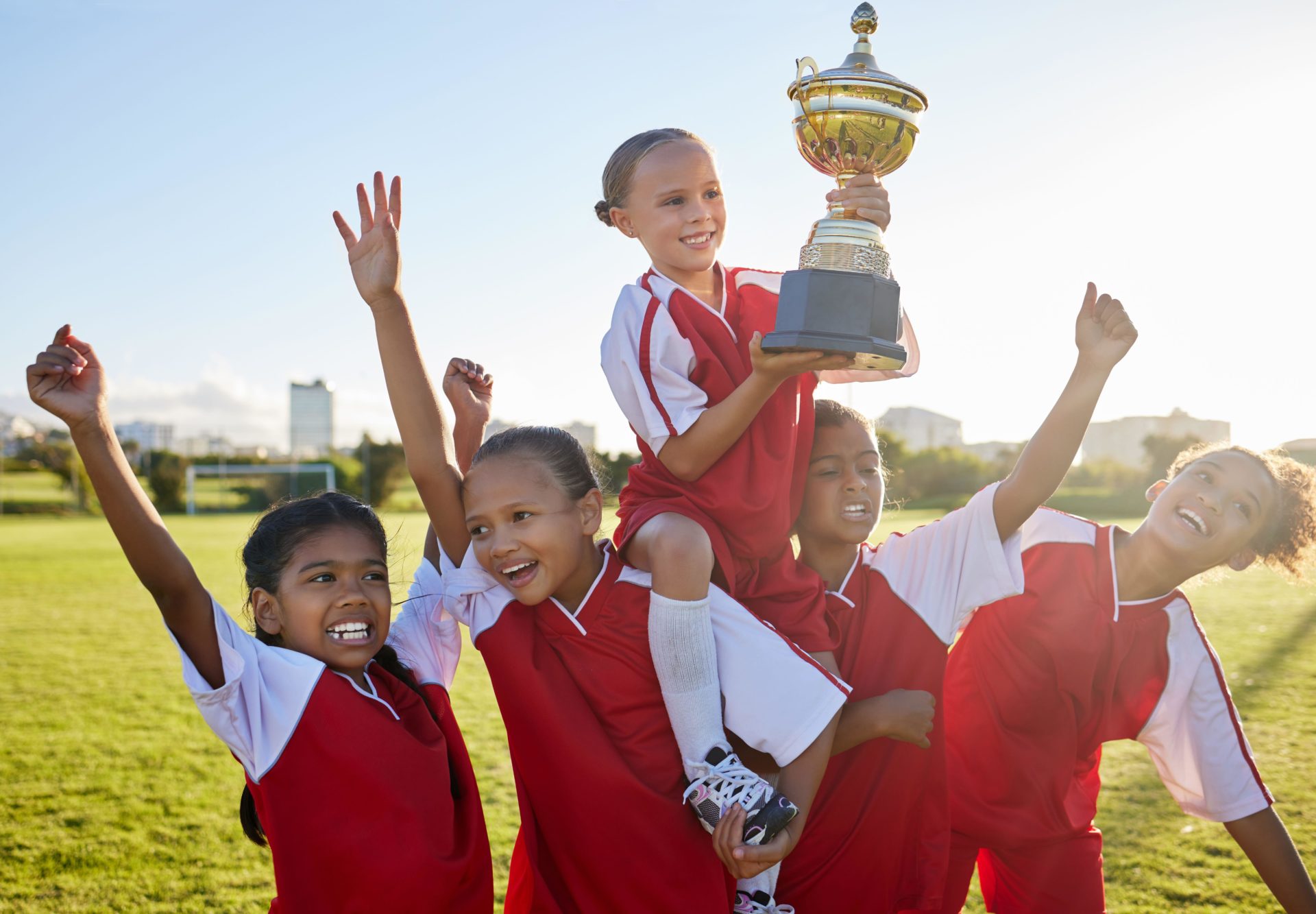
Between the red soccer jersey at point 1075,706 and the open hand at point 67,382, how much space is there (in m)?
2.29

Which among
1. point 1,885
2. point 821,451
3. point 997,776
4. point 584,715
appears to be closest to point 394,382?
point 584,715

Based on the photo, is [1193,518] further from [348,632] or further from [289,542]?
[289,542]

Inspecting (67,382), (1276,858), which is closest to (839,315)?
(67,382)

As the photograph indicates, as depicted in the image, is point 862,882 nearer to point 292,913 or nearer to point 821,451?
point 821,451

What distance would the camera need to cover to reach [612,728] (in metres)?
2.17

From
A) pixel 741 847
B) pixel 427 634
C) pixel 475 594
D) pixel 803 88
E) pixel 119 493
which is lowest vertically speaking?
pixel 741 847

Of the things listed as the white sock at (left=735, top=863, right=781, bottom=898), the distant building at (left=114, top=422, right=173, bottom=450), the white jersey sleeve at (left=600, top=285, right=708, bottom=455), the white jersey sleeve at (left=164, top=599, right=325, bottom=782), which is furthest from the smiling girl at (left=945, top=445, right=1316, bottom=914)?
the distant building at (left=114, top=422, right=173, bottom=450)

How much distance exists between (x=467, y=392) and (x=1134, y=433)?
130 ft

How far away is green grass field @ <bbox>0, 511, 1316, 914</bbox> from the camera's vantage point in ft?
12.3

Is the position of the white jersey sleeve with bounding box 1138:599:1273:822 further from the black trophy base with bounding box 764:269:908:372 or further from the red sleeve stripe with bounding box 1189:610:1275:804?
the black trophy base with bounding box 764:269:908:372

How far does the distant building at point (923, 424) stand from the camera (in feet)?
132

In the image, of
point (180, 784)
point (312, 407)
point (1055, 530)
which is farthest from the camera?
point (312, 407)

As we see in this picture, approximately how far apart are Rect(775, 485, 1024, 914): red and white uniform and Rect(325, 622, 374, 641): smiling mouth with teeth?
1.11 m

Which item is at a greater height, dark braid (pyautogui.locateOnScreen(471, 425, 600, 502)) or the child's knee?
dark braid (pyautogui.locateOnScreen(471, 425, 600, 502))
